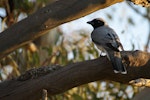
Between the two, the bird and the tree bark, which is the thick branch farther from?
the tree bark

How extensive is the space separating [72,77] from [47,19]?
409 mm

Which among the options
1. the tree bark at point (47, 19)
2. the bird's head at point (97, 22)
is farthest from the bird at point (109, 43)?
the tree bark at point (47, 19)

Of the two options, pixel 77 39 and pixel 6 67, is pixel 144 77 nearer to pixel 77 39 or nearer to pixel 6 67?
pixel 6 67

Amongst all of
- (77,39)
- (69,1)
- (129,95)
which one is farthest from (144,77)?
(77,39)

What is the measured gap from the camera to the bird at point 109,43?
2.95m

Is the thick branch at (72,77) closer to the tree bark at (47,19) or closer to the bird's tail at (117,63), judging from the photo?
the bird's tail at (117,63)

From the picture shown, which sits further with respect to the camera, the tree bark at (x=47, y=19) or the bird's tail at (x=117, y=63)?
the tree bark at (x=47, y=19)

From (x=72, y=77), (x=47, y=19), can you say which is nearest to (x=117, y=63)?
(x=72, y=77)

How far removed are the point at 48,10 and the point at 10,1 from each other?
1327 millimetres

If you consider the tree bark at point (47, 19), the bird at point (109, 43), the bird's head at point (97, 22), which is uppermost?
the tree bark at point (47, 19)

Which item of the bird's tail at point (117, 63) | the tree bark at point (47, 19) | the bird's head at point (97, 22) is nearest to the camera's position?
the bird's tail at point (117, 63)

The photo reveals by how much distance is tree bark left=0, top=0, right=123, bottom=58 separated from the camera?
307 cm

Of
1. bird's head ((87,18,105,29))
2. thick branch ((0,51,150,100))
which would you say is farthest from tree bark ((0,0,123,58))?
bird's head ((87,18,105,29))

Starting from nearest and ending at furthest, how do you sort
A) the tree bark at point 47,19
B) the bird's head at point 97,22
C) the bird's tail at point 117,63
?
the bird's tail at point 117,63, the tree bark at point 47,19, the bird's head at point 97,22
